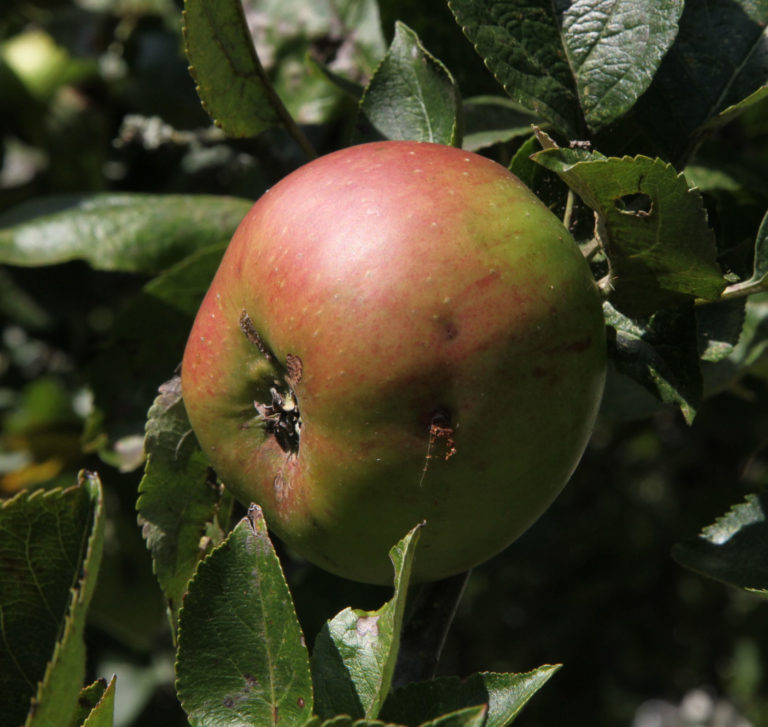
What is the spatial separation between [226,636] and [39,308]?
119cm

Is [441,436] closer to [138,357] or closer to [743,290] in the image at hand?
[743,290]

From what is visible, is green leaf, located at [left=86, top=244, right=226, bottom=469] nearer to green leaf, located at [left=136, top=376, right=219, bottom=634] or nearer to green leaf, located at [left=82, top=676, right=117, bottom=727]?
green leaf, located at [left=136, top=376, right=219, bottom=634]

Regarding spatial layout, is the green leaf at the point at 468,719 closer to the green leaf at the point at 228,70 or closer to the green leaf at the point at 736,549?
the green leaf at the point at 736,549

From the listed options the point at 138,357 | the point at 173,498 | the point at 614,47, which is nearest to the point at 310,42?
the point at 138,357

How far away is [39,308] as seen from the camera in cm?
169

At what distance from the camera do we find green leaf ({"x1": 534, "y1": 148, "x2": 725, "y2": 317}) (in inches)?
24.3

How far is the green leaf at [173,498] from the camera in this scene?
2.65 feet

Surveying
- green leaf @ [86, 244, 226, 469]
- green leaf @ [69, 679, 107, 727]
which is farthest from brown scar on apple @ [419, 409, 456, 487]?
green leaf @ [86, 244, 226, 469]

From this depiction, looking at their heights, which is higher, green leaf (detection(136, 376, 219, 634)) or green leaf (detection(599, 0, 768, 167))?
green leaf (detection(599, 0, 768, 167))

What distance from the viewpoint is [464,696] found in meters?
0.63

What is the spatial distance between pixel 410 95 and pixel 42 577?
0.52 meters

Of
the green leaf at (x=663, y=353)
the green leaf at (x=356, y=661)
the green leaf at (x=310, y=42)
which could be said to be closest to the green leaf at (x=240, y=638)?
the green leaf at (x=356, y=661)

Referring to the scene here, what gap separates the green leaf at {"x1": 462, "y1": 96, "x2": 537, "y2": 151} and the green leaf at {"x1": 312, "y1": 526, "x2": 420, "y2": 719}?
450 mm

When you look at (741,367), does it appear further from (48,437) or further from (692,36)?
(48,437)
